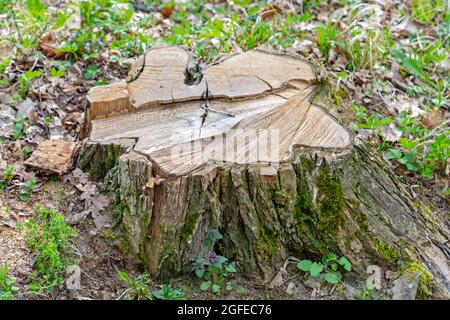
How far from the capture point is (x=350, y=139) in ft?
9.89

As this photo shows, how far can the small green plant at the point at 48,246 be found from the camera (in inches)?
114

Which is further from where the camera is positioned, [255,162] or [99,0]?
[99,0]

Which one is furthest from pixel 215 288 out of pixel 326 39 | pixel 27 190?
pixel 326 39

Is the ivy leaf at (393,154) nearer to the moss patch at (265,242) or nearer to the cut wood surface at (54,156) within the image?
the moss patch at (265,242)

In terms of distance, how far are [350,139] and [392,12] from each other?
114 inches

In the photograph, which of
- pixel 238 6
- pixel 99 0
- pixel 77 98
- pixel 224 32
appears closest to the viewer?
pixel 77 98

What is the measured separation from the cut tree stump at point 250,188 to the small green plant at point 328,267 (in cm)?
5

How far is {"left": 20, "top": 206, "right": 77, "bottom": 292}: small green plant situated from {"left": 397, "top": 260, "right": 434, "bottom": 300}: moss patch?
1775mm

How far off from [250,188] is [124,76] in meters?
1.96

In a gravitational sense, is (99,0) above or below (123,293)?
above

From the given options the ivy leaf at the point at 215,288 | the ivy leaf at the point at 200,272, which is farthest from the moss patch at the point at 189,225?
the ivy leaf at the point at 215,288

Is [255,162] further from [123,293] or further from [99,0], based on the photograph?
[99,0]

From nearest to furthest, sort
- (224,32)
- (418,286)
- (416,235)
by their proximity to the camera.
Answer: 1. (418,286)
2. (416,235)
3. (224,32)

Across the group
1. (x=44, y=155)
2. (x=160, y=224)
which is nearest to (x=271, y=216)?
(x=160, y=224)
